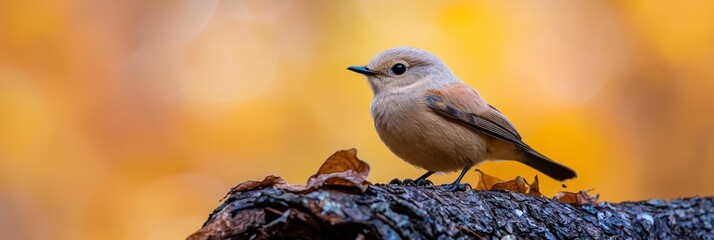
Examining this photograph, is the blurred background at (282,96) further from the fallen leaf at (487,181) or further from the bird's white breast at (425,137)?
the fallen leaf at (487,181)

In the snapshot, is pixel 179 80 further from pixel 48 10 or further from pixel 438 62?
pixel 438 62

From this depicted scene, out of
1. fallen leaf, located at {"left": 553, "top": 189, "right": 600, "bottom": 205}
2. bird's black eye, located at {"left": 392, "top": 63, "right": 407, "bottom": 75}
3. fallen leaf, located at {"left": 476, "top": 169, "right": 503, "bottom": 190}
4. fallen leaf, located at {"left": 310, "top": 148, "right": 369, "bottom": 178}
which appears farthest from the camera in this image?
bird's black eye, located at {"left": 392, "top": 63, "right": 407, "bottom": 75}

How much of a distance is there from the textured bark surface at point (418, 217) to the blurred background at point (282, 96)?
1811 mm

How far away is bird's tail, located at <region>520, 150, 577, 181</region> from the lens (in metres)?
4.01

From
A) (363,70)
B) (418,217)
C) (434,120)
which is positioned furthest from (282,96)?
(418,217)

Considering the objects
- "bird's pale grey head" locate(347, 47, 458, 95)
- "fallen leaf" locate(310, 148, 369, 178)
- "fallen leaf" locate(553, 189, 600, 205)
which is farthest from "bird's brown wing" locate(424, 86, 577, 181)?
"fallen leaf" locate(310, 148, 369, 178)

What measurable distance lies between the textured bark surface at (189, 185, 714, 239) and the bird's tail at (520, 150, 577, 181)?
0.90m

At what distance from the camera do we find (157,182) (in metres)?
4.85

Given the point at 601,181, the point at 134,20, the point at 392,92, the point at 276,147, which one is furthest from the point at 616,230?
the point at 134,20

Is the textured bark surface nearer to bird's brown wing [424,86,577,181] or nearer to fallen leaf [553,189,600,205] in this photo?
fallen leaf [553,189,600,205]

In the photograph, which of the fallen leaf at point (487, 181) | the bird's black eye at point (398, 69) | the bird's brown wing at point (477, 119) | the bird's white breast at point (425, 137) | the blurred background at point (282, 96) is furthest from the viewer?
the blurred background at point (282, 96)

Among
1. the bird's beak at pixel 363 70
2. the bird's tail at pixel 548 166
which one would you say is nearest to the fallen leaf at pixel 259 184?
the bird's beak at pixel 363 70

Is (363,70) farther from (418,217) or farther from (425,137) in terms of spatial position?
(418,217)

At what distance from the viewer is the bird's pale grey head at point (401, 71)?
406 centimetres
